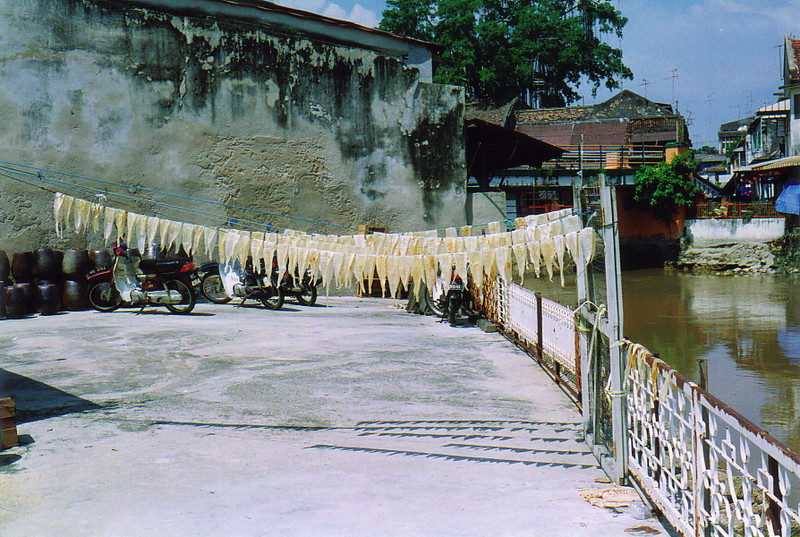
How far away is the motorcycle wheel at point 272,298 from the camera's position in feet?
49.3

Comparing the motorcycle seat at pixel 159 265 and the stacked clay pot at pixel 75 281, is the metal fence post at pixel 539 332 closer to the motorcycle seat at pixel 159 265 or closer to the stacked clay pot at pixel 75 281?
the motorcycle seat at pixel 159 265

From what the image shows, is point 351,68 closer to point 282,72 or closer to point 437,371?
point 282,72

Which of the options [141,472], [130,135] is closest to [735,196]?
Answer: [130,135]

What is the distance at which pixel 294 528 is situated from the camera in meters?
4.52

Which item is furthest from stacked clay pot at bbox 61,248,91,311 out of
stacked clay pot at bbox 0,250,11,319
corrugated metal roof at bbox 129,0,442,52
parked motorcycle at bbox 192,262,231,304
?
corrugated metal roof at bbox 129,0,442,52

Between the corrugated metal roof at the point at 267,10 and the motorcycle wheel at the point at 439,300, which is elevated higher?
the corrugated metal roof at the point at 267,10

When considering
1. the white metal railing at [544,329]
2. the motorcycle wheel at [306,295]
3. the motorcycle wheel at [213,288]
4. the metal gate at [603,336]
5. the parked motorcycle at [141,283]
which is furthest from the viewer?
the motorcycle wheel at [306,295]

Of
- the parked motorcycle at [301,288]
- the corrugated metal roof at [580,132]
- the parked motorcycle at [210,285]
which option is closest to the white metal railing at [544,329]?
the parked motorcycle at [301,288]

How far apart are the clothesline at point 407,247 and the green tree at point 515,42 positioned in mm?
36000

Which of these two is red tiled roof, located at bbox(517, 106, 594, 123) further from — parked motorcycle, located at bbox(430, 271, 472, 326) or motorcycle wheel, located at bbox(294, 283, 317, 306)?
parked motorcycle, located at bbox(430, 271, 472, 326)

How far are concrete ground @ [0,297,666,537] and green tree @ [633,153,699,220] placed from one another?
A: 994 inches

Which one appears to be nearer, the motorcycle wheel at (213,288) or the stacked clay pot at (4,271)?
the stacked clay pot at (4,271)

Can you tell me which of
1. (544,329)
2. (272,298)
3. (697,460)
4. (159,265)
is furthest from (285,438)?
(272,298)

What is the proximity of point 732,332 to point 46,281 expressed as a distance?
49.6 feet
